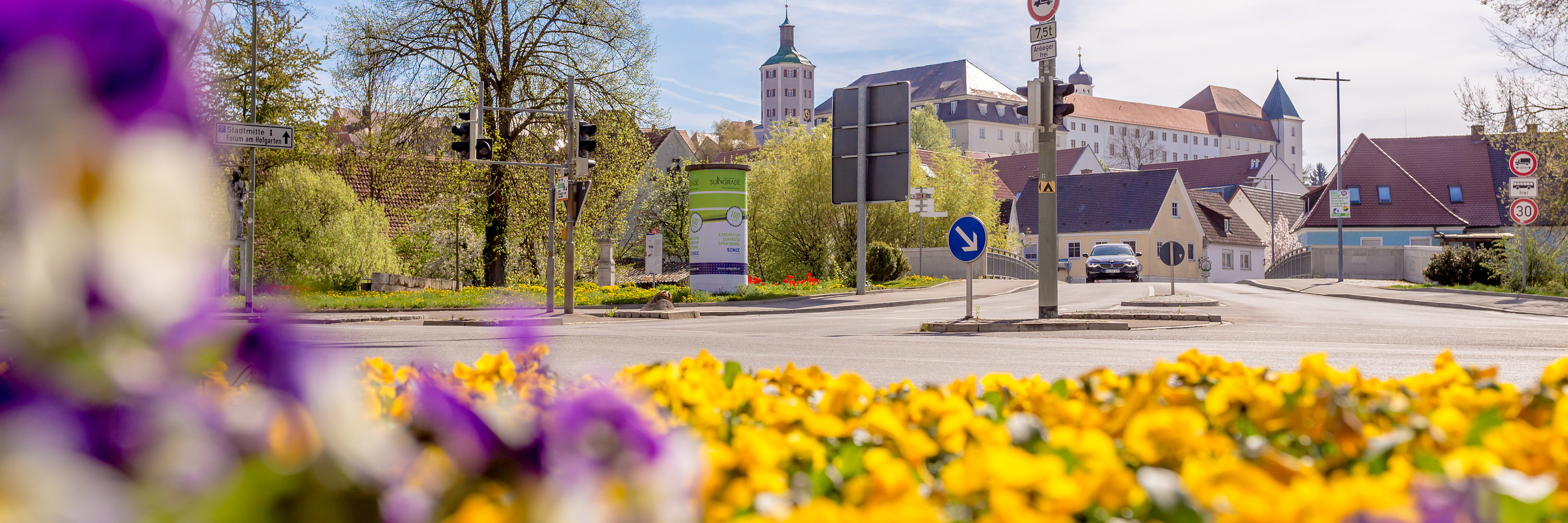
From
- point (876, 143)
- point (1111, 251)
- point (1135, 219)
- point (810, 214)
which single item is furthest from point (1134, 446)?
point (1135, 219)

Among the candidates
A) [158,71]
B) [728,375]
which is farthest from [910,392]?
[158,71]

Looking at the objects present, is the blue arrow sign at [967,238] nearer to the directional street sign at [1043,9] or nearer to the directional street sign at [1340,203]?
the directional street sign at [1043,9]

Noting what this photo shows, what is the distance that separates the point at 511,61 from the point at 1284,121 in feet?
532

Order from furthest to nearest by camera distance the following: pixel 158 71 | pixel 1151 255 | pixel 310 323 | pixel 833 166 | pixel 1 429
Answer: pixel 1151 255, pixel 833 166, pixel 310 323, pixel 158 71, pixel 1 429

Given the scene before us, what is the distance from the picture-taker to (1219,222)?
74.1 metres

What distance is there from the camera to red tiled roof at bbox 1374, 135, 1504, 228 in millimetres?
61438

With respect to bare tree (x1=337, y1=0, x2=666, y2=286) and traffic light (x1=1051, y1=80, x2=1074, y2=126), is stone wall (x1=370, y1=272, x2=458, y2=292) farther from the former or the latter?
traffic light (x1=1051, y1=80, x2=1074, y2=126)

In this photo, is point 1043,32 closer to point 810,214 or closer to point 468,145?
point 468,145

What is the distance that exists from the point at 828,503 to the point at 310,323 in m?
0.82

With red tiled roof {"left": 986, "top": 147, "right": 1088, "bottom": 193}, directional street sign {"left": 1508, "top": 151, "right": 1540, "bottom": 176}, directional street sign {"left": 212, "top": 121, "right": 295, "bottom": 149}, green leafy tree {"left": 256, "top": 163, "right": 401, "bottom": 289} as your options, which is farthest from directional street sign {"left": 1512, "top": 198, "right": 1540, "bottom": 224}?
red tiled roof {"left": 986, "top": 147, "right": 1088, "bottom": 193}

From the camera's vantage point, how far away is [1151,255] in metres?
68.7

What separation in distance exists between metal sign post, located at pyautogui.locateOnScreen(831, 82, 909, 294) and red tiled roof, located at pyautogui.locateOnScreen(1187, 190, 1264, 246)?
164 feet

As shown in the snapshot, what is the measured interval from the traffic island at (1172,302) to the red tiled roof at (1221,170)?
8372 centimetres

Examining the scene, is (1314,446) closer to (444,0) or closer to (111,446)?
(111,446)
